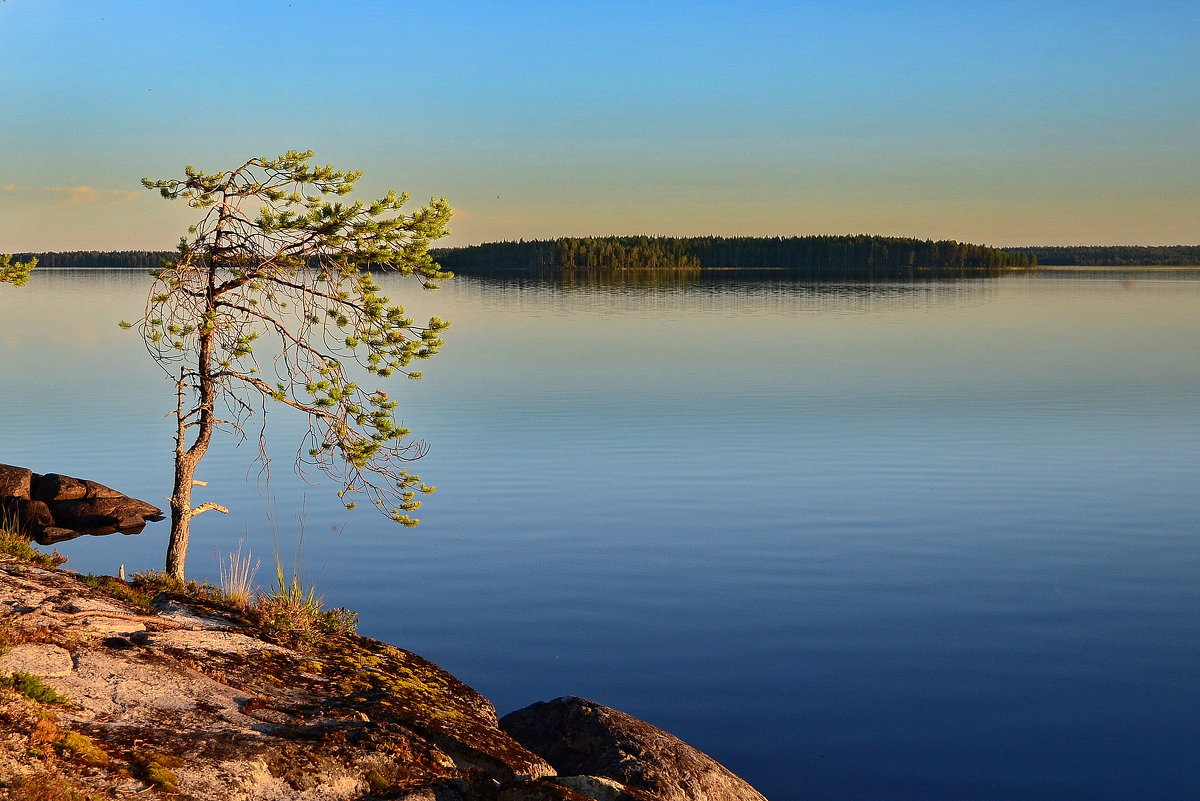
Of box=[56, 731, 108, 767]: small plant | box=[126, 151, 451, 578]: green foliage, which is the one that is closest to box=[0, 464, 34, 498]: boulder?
box=[126, 151, 451, 578]: green foliage

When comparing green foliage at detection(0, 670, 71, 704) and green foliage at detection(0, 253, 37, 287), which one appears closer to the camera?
green foliage at detection(0, 670, 71, 704)

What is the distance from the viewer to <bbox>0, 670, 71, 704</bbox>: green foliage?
7961 millimetres

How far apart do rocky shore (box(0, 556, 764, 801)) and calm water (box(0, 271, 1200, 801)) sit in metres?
2.85

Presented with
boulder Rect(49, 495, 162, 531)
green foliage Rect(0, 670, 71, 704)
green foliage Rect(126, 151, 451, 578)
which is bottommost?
boulder Rect(49, 495, 162, 531)

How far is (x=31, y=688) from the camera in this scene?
799 cm

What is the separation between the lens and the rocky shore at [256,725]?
7504 millimetres

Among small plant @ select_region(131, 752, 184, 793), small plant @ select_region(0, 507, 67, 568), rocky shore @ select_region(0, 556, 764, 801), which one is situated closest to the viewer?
small plant @ select_region(131, 752, 184, 793)

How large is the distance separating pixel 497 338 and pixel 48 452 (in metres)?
43.1

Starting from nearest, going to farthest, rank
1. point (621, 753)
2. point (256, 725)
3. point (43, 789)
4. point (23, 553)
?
point (43, 789)
point (256, 725)
point (621, 753)
point (23, 553)

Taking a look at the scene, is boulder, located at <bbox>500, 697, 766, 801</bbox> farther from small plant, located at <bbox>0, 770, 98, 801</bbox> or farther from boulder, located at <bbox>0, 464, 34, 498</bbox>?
boulder, located at <bbox>0, 464, 34, 498</bbox>

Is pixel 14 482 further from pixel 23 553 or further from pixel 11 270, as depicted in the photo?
pixel 23 553

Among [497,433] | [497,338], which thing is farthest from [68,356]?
[497,433]

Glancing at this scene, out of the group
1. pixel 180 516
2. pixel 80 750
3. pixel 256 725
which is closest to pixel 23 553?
pixel 180 516

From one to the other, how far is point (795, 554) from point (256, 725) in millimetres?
13507
